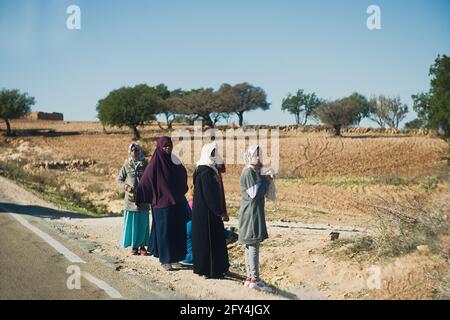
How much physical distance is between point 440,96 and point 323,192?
9688 millimetres

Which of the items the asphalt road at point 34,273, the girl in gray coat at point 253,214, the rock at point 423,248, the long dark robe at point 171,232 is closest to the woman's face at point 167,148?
the long dark robe at point 171,232

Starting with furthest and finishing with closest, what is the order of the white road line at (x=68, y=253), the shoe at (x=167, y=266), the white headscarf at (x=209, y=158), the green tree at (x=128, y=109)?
the green tree at (x=128, y=109), the shoe at (x=167, y=266), the white headscarf at (x=209, y=158), the white road line at (x=68, y=253)

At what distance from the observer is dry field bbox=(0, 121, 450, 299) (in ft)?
21.1

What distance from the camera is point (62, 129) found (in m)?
57.1

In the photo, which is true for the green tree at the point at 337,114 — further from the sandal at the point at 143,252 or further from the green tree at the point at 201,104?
the sandal at the point at 143,252

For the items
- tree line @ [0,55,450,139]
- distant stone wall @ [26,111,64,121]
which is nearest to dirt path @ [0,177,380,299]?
tree line @ [0,55,450,139]

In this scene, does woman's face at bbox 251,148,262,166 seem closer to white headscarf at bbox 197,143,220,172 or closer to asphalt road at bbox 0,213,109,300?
white headscarf at bbox 197,143,220,172

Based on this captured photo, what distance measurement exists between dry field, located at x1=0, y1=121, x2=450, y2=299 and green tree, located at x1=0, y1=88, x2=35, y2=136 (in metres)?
2.00

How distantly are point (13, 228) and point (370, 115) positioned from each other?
5817 centimetres

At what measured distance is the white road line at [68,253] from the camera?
5.61 metres

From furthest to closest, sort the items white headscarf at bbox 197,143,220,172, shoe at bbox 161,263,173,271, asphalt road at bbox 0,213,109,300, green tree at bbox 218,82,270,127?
green tree at bbox 218,82,270,127, shoe at bbox 161,263,173,271, white headscarf at bbox 197,143,220,172, asphalt road at bbox 0,213,109,300

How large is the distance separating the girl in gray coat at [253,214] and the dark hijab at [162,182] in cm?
127
